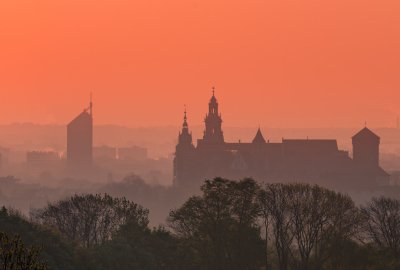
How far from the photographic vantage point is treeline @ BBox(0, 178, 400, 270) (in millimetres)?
95625

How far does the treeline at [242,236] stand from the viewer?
9562 cm

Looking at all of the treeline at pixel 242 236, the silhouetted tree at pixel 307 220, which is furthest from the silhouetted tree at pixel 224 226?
the silhouetted tree at pixel 307 220

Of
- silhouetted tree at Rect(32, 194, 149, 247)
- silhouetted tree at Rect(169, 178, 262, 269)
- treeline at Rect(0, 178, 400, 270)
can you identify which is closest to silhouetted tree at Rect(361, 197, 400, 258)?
treeline at Rect(0, 178, 400, 270)

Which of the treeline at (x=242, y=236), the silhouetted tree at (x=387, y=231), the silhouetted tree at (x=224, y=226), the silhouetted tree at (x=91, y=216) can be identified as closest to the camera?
the treeline at (x=242, y=236)

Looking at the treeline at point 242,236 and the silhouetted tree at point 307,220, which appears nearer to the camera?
the treeline at point 242,236

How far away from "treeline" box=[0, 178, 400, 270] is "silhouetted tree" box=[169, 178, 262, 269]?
0.07 m

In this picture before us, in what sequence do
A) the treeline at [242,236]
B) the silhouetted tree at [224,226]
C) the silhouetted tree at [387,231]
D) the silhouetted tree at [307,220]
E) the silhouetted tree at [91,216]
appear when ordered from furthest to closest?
the silhouetted tree at [91,216], the silhouetted tree at [387,231], the silhouetted tree at [307,220], the silhouetted tree at [224,226], the treeline at [242,236]

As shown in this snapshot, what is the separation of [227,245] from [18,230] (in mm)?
14392

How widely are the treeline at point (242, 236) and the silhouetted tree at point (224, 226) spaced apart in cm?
7

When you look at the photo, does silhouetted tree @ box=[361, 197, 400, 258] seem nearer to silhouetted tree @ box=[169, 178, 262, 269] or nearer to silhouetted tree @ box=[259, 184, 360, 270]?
silhouetted tree @ box=[259, 184, 360, 270]

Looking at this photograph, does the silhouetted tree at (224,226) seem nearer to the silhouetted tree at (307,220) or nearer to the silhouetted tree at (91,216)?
the silhouetted tree at (307,220)

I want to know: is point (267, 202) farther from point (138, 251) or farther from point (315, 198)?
point (138, 251)

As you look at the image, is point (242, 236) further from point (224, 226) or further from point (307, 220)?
point (307, 220)

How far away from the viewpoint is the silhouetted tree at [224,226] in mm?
97938
